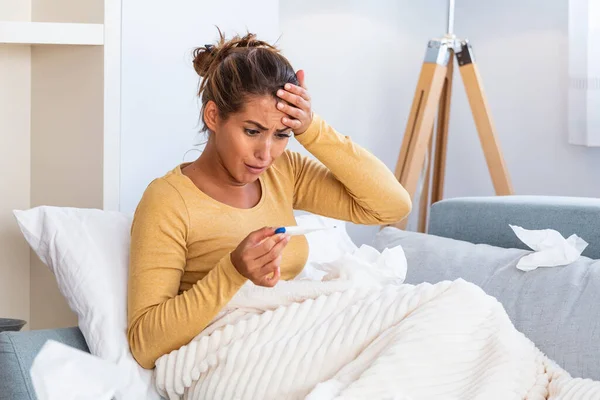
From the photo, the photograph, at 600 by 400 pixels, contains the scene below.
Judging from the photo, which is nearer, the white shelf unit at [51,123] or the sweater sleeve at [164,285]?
the sweater sleeve at [164,285]

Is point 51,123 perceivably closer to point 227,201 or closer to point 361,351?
point 227,201

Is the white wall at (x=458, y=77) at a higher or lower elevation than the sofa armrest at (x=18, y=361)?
higher

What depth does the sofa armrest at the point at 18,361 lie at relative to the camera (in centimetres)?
120

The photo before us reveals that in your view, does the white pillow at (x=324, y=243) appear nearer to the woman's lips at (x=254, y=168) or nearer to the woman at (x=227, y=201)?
the woman at (x=227, y=201)

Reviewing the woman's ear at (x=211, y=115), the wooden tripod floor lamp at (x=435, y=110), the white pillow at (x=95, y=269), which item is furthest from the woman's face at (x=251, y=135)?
the wooden tripod floor lamp at (x=435, y=110)

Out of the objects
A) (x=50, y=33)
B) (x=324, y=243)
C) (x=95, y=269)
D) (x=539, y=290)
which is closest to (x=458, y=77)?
(x=324, y=243)

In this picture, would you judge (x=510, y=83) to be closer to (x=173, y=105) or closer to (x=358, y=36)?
(x=358, y=36)

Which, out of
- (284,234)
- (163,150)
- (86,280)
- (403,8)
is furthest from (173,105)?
(403,8)

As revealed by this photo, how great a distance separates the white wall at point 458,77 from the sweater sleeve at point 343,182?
3.69ft

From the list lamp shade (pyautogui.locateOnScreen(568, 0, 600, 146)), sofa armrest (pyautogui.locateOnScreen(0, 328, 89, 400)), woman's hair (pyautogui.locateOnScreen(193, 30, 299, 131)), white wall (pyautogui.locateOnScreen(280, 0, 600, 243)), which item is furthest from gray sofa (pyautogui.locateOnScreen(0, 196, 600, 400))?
white wall (pyautogui.locateOnScreen(280, 0, 600, 243))

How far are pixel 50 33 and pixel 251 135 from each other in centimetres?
50

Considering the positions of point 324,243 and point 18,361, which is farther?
point 324,243

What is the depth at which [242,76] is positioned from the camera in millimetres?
1368

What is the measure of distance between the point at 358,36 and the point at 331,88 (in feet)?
0.64
